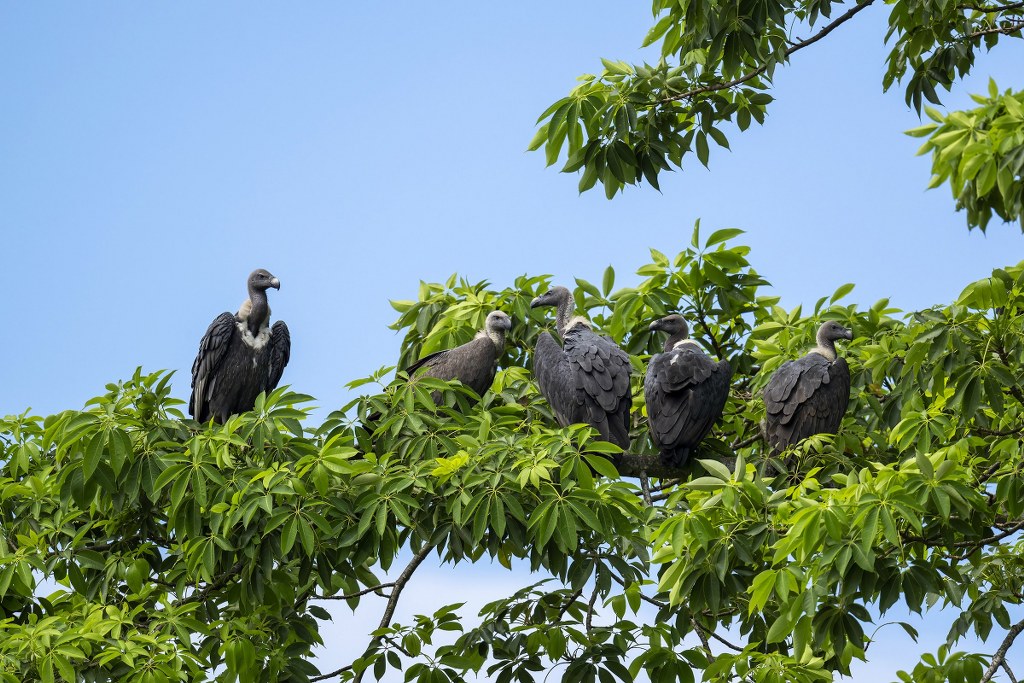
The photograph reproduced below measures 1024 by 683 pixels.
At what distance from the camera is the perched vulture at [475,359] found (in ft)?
31.1

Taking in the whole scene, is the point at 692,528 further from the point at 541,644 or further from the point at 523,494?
the point at 541,644

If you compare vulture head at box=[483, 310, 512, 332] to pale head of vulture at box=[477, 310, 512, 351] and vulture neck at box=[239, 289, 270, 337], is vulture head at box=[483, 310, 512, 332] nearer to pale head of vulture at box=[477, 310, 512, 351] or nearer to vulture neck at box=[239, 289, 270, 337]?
pale head of vulture at box=[477, 310, 512, 351]

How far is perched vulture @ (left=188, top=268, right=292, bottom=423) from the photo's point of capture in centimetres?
1009

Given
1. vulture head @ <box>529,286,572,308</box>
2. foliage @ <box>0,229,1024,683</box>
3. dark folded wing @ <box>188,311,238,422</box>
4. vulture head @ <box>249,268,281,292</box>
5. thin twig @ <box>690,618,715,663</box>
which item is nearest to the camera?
foliage @ <box>0,229,1024,683</box>

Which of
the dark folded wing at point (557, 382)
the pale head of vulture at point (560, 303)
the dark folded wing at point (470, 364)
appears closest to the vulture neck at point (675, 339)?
the pale head of vulture at point (560, 303)

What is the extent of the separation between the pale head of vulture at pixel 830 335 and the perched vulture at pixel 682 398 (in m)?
1.04

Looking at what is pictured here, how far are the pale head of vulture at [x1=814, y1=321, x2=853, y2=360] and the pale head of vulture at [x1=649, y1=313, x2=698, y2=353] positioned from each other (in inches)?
41.7

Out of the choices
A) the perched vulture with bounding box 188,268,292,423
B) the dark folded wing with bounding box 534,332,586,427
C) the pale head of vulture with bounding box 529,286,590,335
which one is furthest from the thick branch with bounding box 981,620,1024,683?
the perched vulture with bounding box 188,268,292,423

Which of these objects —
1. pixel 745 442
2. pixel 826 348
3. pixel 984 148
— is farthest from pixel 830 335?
pixel 984 148

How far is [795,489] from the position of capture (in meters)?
6.38

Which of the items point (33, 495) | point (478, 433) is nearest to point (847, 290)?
point (478, 433)

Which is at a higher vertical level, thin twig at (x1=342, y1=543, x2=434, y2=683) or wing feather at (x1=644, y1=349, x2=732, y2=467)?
wing feather at (x1=644, y1=349, x2=732, y2=467)

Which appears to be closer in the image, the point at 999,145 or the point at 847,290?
the point at 999,145

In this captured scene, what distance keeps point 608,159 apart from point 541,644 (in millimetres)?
3740
